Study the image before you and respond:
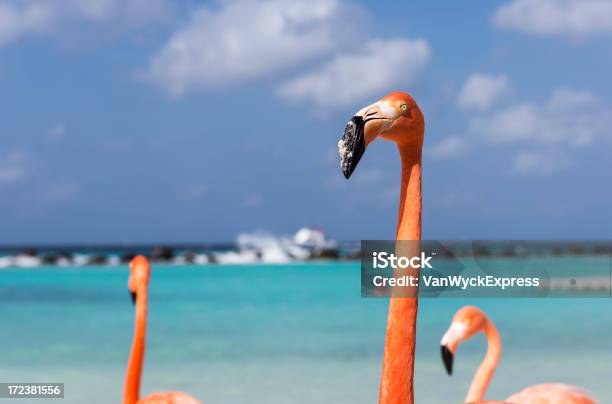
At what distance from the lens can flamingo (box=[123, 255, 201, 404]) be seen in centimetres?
434

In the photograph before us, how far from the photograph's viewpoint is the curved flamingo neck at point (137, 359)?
4.71m

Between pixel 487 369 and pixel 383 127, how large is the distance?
3313 mm

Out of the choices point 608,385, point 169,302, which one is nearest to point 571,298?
point 169,302

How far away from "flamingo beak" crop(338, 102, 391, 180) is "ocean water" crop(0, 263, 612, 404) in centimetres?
661

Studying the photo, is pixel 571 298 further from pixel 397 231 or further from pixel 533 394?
pixel 397 231

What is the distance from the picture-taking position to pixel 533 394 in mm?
4691

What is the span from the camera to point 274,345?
1276cm

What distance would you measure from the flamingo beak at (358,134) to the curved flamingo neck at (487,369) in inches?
123

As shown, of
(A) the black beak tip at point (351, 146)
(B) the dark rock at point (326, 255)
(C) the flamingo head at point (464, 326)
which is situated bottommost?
(A) the black beak tip at point (351, 146)

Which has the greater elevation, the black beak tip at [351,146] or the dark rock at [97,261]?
the dark rock at [97,261]

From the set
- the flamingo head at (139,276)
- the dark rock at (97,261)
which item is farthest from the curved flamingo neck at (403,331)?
the dark rock at (97,261)

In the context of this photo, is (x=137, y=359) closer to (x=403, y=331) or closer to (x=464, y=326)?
(x=464, y=326)

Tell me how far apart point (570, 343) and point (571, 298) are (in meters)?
7.51

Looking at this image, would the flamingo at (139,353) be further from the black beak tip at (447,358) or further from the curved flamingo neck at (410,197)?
the curved flamingo neck at (410,197)
